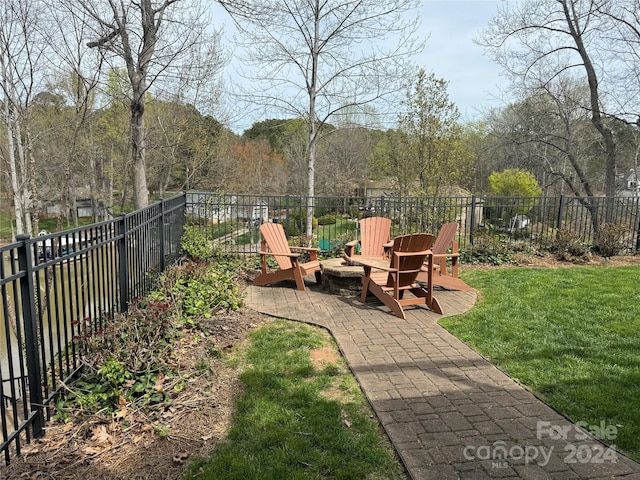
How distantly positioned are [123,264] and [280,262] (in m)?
3.03

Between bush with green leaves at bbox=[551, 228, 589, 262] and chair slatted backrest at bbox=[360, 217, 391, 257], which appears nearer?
chair slatted backrest at bbox=[360, 217, 391, 257]

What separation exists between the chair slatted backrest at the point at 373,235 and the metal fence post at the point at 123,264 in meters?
4.09

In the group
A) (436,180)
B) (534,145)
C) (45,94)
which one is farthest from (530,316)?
(534,145)

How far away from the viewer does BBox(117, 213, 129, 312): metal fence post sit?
4.43 metres

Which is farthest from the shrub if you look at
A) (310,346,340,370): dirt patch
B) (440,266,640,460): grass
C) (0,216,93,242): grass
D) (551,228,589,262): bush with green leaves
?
(0,216,93,242): grass

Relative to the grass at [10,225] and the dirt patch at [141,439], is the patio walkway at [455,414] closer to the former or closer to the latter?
the dirt patch at [141,439]

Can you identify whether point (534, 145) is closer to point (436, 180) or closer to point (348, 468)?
point (436, 180)

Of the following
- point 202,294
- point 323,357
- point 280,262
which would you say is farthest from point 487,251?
point 202,294

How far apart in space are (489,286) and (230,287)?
429 cm

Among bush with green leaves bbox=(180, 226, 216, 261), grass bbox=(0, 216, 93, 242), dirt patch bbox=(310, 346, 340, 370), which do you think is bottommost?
grass bbox=(0, 216, 93, 242)

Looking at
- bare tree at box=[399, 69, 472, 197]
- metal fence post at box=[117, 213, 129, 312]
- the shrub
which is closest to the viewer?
metal fence post at box=[117, 213, 129, 312]

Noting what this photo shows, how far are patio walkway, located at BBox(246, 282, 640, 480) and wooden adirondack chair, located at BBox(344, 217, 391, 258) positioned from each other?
8.25 ft

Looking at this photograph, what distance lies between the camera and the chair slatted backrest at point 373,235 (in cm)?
753

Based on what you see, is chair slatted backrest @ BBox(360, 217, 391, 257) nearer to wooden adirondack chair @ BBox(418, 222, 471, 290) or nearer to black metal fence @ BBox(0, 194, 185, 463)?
wooden adirondack chair @ BBox(418, 222, 471, 290)
